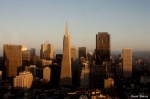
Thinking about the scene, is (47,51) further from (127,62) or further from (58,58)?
(127,62)

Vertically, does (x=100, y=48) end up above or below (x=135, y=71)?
above

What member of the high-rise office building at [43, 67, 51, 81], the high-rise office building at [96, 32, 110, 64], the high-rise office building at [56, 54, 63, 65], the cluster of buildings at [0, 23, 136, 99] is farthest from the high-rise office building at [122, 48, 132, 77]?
the high-rise office building at [43, 67, 51, 81]

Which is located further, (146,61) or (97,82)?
(146,61)

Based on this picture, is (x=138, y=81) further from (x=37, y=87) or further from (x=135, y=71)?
(x=37, y=87)

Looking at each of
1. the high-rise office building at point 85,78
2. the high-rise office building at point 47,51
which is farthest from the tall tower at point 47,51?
the high-rise office building at point 85,78

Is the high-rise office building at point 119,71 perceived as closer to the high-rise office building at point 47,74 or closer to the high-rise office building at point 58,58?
the high-rise office building at point 58,58

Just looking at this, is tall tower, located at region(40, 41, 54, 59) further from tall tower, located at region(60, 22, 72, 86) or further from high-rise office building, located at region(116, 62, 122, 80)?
tall tower, located at region(60, 22, 72, 86)

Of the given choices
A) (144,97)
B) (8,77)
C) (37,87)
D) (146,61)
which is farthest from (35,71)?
(144,97)
